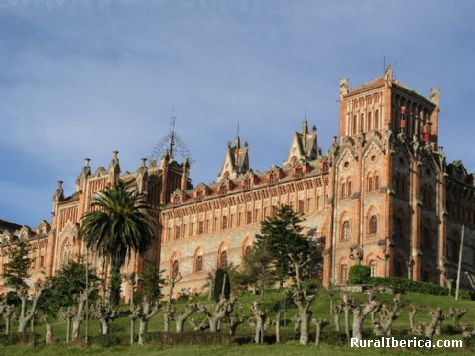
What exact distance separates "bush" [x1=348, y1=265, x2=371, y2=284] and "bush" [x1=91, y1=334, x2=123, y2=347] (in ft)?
122

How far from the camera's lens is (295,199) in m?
121

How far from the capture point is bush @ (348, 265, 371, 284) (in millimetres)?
102812

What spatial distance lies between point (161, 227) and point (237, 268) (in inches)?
760

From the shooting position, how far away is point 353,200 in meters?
112

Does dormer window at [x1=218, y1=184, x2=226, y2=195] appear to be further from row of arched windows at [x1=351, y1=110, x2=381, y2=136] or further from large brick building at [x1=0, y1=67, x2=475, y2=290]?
row of arched windows at [x1=351, y1=110, x2=381, y2=136]

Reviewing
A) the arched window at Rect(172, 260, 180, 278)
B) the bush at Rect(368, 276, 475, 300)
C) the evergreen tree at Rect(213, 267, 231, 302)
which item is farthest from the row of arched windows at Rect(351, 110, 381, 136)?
the arched window at Rect(172, 260, 180, 278)

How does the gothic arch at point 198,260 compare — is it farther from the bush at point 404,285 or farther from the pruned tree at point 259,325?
the pruned tree at point 259,325

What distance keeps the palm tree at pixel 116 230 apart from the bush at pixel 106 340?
30.6 m

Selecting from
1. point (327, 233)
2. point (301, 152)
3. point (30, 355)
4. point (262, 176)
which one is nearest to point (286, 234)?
point (327, 233)

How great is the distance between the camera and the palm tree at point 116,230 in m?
102

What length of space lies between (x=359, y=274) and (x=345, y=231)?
9811 millimetres

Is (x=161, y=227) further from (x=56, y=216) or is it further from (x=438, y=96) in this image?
(x=438, y=96)

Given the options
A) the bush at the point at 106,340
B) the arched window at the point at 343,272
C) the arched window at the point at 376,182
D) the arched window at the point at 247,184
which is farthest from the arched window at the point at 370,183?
the bush at the point at 106,340

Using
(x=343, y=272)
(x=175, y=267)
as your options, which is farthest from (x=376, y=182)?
(x=175, y=267)
